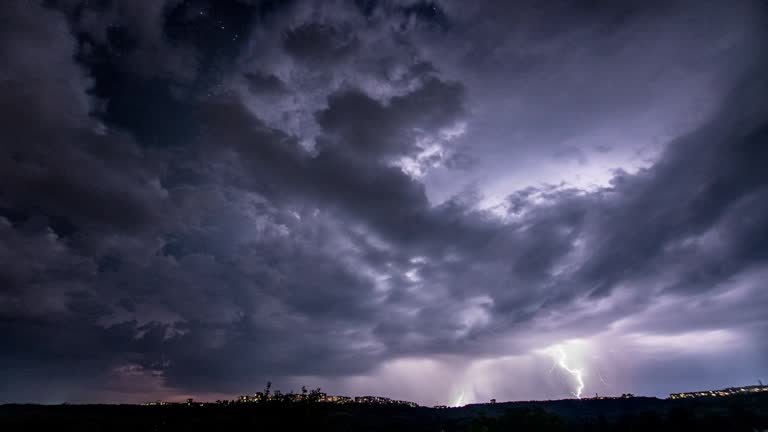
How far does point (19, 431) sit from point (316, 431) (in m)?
197

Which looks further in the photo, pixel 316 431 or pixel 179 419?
pixel 179 419

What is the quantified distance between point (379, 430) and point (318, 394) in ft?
568

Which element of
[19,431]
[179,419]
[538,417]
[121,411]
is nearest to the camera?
[538,417]

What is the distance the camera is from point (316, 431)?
139 feet

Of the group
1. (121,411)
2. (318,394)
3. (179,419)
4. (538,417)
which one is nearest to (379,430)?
(179,419)

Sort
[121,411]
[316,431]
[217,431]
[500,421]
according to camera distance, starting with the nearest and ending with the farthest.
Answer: [316,431] → [217,431] → [500,421] → [121,411]

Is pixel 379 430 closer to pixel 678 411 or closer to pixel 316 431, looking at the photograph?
pixel 678 411

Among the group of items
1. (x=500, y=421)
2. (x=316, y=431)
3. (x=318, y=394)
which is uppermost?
(x=318, y=394)

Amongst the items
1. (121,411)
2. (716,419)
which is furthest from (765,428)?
(121,411)

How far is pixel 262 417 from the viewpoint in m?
44.0

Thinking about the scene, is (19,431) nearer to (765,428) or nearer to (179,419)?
(179,419)

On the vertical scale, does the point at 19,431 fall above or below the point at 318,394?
below

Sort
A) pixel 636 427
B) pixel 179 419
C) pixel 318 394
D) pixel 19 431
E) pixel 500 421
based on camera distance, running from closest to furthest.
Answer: pixel 318 394 → pixel 500 421 → pixel 179 419 → pixel 636 427 → pixel 19 431

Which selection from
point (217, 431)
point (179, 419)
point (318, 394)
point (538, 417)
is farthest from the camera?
point (179, 419)
